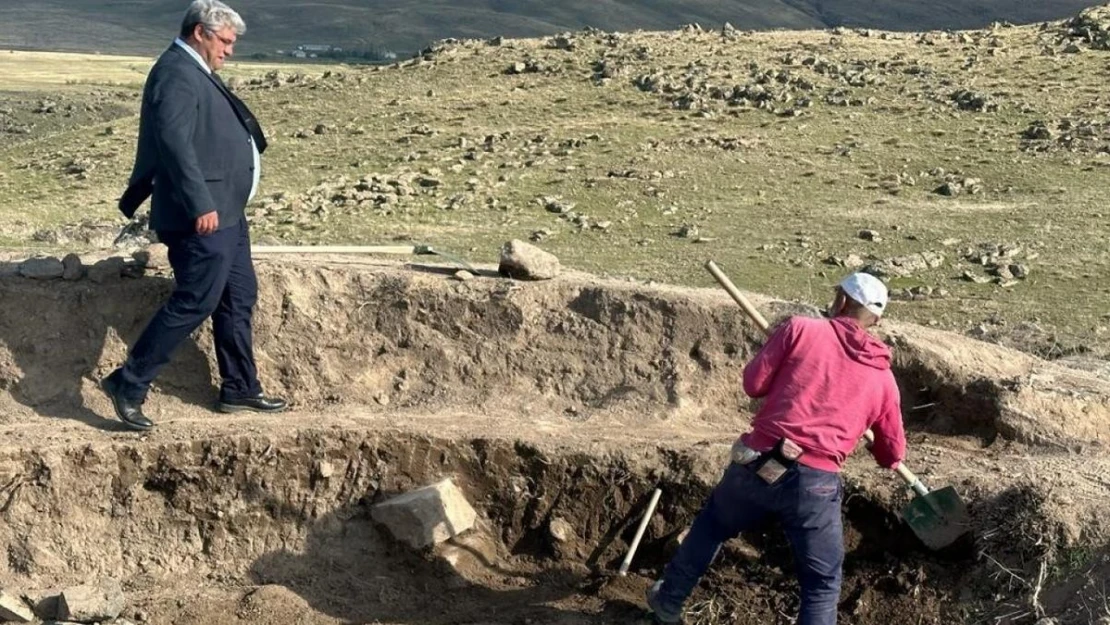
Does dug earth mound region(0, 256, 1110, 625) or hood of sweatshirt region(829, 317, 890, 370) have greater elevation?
hood of sweatshirt region(829, 317, 890, 370)

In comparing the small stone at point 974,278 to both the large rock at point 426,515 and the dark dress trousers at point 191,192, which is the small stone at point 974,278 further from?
the dark dress trousers at point 191,192

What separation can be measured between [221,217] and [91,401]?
5.27 feet

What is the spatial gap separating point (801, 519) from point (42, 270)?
15.8 feet

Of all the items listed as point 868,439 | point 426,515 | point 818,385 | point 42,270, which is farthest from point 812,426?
point 42,270

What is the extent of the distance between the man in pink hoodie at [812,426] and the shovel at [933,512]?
2.85ft

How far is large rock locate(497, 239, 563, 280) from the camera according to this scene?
7781mm

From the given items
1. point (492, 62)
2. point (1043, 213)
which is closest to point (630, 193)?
point (1043, 213)

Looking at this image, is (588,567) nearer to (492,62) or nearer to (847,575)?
(847,575)

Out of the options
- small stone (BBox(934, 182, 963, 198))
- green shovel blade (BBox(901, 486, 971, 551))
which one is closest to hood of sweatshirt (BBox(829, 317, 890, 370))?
green shovel blade (BBox(901, 486, 971, 551))

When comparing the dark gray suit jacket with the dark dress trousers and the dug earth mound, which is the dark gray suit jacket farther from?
the dug earth mound

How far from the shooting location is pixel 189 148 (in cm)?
592

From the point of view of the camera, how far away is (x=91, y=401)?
707 centimetres

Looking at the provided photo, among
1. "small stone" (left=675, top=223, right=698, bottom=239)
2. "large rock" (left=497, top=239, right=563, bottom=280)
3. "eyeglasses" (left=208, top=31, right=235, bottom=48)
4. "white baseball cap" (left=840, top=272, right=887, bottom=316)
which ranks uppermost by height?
"eyeglasses" (left=208, top=31, right=235, bottom=48)

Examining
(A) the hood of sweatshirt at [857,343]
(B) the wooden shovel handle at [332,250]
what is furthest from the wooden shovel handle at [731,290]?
(B) the wooden shovel handle at [332,250]
